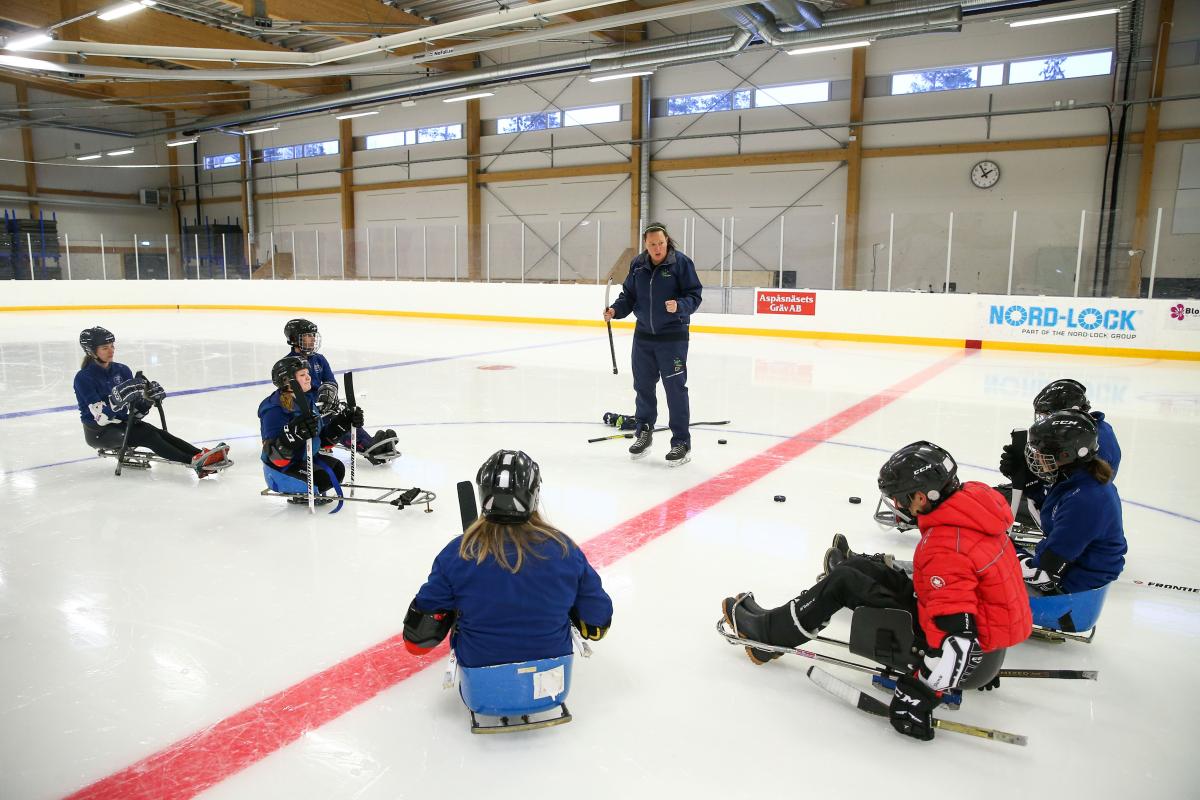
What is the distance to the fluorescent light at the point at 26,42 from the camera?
41.0ft

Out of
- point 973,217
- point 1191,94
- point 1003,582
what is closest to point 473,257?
point 973,217

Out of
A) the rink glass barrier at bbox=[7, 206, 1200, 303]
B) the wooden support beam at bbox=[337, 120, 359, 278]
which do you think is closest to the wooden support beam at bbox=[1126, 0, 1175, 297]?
the rink glass barrier at bbox=[7, 206, 1200, 303]

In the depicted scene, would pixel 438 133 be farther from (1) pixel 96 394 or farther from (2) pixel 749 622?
(2) pixel 749 622

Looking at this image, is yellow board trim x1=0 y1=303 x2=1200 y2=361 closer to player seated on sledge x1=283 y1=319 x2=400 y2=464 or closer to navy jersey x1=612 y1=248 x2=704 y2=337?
navy jersey x1=612 y1=248 x2=704 y2=337

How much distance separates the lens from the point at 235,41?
19.2 meters

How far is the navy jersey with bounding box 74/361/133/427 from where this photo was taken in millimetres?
5078

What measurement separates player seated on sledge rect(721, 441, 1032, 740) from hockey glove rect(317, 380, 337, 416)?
10.3 ft

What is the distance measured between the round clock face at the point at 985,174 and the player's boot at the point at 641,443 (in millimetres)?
13878

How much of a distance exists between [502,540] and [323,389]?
8.83ft

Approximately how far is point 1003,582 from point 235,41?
2176cm

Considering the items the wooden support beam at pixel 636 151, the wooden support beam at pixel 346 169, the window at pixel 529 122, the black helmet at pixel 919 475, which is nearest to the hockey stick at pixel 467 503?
the black helmet at pixel 919 475

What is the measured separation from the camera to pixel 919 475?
7.22 ft

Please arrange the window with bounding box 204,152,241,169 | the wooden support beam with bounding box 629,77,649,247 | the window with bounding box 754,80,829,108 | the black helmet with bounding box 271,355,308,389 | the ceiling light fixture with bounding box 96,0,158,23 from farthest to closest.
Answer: the window with bounding box 204,152,241,169 → the wooden support beam with bounding box 629,77,649,247 → the window with bounding box 754,80,829,108 → the ceiling light fixture with bounding box 96,0,158,23 → the black helmet with bounding box 271,355,308,389

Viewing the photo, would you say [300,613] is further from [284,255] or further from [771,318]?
[284,255]
